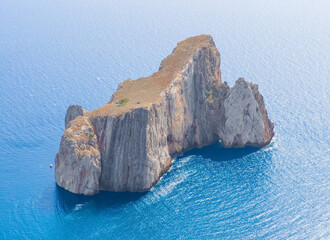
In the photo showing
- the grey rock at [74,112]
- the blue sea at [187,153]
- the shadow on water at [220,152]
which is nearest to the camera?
the blue sea at [187,153]

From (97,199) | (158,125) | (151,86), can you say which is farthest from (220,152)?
(97,199)

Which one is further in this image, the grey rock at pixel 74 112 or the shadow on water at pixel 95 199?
the grey rock at pixel 74 112

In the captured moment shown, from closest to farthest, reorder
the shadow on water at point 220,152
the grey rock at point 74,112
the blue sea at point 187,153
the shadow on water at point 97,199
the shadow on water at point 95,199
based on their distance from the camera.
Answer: the blue sea at point 187,153 → the shadow on water at point 95,199 → the shadow on water at point 97,199 → the grey rock at point 74,112 → the shadow on water at point 220,152

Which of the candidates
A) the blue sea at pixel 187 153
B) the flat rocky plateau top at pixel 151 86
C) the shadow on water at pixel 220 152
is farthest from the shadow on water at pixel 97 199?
the shadow on water at pixel 220 152

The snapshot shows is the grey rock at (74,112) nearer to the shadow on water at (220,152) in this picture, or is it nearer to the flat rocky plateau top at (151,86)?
the flat rocky plateau top at (151,86)

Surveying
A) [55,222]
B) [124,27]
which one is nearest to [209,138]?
[55,222]

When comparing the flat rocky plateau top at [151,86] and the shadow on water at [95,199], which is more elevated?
the flat rocky plateau top at [151,86]
